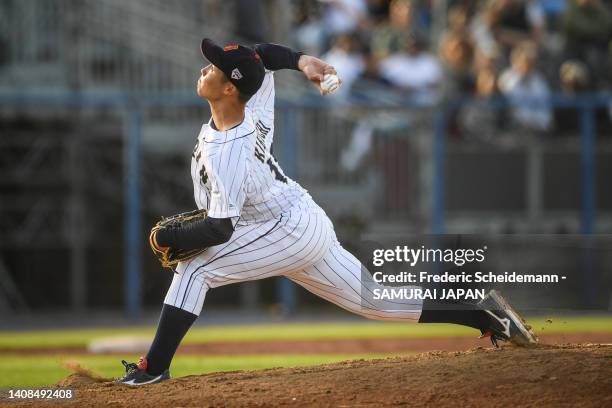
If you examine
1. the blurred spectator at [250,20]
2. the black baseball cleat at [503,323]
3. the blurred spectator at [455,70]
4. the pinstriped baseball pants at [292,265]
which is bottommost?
the black baseball cleat at [503,323]

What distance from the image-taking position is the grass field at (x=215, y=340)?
8.91 metres

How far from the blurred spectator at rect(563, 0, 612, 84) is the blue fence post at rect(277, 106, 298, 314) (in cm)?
399

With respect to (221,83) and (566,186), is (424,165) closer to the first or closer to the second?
(566,186)

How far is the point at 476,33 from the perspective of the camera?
15.7 meters

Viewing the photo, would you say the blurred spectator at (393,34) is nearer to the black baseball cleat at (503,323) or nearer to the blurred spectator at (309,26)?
the blurred spectator at (309,26)

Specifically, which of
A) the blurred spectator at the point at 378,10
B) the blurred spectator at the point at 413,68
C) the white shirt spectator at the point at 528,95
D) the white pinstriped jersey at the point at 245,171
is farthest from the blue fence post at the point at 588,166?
the white pinstriped jersey at the point at 245,171

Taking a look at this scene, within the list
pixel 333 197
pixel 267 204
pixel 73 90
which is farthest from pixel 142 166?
pixel 267 204

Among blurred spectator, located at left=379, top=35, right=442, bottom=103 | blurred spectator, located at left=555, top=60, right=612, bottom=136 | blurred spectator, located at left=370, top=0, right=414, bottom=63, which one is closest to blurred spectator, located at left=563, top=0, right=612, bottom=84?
blurred spectator, located at left=555, top=60, right=612, bottom=136

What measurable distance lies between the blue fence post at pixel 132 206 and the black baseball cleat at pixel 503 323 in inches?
325

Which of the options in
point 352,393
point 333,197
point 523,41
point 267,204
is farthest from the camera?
point 523,41

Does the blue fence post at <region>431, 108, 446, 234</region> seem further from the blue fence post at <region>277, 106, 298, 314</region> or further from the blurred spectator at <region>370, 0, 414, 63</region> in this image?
the blue fence post at <region>277, 106, 298, 314</region>

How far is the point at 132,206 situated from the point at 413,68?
4.50 meters

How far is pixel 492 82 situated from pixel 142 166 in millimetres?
4990

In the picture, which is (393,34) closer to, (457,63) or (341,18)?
(341,18)
